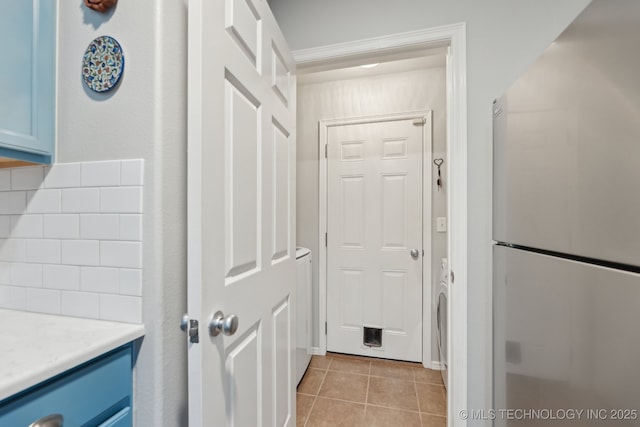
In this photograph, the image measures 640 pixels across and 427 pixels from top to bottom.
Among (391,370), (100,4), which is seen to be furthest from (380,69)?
(391,370)

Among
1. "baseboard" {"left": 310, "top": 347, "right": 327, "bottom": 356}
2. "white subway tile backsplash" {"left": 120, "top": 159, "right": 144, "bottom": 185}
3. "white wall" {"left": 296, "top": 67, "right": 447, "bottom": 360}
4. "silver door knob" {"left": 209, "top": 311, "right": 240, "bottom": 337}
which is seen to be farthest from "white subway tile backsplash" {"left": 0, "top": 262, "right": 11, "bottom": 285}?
"baseboard" {"left": 310, "top": 347, "right": 327, "bottom": 356}

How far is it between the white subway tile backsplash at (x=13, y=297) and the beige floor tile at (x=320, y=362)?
1980 millimetres

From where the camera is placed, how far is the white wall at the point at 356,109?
7.47 ft

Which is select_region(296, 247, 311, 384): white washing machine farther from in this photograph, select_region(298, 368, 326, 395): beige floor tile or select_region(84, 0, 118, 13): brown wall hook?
select_region(84, 0, 118, 13): brown wall hook

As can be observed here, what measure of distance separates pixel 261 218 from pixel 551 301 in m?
0.88

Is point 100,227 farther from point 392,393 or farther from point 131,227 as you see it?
point 392,393

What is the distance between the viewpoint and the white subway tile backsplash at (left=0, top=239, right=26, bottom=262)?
32.8 inches

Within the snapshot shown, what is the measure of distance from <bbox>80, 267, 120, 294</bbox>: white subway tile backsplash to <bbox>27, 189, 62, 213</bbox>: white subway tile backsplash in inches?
8.4

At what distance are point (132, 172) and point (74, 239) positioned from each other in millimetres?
282

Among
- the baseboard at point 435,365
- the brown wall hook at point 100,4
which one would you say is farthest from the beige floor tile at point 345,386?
the brown wall hook at point 100,4

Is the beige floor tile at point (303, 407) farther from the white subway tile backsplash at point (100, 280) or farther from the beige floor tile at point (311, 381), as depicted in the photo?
the white subway tile backsplash at point (100, 280)

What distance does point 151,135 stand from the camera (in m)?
0.72

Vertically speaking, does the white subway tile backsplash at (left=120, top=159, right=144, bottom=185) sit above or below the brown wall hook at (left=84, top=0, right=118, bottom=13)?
below

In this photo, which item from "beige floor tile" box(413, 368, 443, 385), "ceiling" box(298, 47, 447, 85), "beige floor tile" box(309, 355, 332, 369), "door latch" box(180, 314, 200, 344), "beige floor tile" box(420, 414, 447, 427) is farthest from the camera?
"beige floor tile" box(309, 355, 332, 369)
